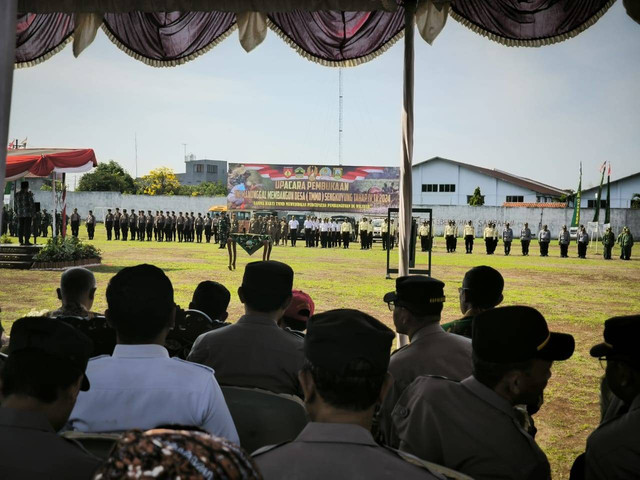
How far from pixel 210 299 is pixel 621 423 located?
2516mm

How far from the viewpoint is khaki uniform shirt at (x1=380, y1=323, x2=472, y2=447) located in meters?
2.67

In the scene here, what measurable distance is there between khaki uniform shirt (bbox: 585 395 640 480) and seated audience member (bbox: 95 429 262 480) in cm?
127

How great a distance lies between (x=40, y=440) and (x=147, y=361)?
592 mm

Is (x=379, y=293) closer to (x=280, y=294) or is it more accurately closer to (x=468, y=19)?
(x=468, y=19)

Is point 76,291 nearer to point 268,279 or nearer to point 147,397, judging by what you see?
point 268,279

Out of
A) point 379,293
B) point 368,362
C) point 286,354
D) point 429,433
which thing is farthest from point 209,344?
point 379,293

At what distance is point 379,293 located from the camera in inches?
488

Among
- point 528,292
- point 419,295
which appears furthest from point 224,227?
point 419,295

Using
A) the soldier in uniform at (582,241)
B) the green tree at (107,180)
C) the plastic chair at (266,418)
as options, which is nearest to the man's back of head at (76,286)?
the plastic chair at (266,418)

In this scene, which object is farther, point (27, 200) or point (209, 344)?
point (27, 200)

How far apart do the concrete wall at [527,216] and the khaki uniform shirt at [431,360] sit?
40.8 metres

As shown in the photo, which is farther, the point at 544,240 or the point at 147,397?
the point at 544,240

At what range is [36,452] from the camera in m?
1.47

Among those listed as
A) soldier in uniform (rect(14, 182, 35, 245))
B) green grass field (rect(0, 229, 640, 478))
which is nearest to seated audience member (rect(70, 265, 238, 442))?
green grass field (rect(0, 229, 640, 478))
